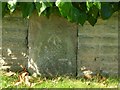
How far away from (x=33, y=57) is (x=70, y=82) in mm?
613

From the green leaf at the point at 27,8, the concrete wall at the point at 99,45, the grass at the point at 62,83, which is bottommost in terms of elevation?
the grass at the point at 62,83

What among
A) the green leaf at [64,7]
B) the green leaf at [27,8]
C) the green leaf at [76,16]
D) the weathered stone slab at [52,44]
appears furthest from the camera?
the weathered stone slab at [52,44]

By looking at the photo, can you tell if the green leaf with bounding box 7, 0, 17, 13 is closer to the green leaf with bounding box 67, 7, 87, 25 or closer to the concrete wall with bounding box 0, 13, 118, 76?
the concrete wall with bounding box 0, 13, 118, 76

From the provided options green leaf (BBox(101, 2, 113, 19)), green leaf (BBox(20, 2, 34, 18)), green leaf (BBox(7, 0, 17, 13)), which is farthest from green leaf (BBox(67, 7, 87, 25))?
green leaf (BBox(7, 0, 17, 13))

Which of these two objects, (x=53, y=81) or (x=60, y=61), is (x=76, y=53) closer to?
(x=60, y=61)

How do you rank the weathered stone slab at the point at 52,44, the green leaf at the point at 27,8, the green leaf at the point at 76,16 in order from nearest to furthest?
the green leaf at the point at 76,16
the green leaf at the point at 27,8
the weathered stone slab at the point at 52,44

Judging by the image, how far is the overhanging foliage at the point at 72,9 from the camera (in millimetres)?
4234

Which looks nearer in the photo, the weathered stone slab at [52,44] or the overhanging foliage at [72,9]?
the overhanging foliage at [72,9]

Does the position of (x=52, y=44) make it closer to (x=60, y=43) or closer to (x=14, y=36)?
(x=60, y=43)

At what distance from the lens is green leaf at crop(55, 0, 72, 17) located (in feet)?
13.7

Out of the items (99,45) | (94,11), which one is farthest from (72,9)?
(99,45)

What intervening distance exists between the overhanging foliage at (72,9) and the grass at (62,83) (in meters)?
0.71

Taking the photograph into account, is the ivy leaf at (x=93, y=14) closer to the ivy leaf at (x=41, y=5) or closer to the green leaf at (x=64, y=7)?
the green leaf at (x=64, y=7)

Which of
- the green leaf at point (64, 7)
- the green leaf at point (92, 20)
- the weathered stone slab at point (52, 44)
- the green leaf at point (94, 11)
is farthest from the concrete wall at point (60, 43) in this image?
the green leaf at point (64, 7)
